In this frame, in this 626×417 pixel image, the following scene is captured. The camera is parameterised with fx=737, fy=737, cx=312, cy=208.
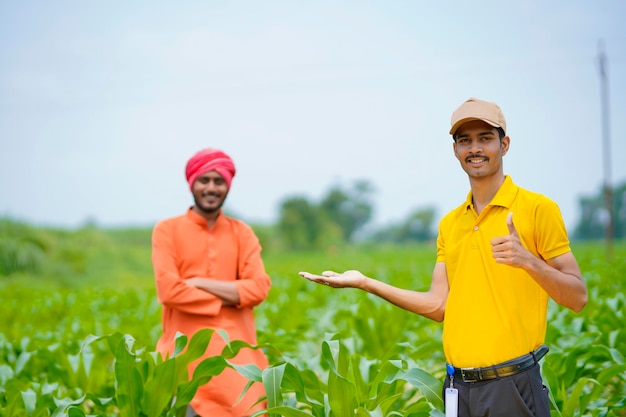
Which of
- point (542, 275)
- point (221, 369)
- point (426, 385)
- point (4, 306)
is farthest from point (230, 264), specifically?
point (4, 306)

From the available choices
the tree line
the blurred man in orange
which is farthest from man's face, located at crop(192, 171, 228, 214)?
the tree line

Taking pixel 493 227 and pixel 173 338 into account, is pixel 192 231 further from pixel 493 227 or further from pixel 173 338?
pixel 493 227

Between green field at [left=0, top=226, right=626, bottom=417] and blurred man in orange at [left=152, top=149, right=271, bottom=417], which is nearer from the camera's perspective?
green field at [left=0, top=226, right=626, bottom=417]

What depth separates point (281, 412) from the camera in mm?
3201

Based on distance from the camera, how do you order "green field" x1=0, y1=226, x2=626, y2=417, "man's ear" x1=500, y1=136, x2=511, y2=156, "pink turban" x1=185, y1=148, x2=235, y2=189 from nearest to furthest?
"man's ear" x1=500, y1=136, x2=511, y2=156
"green field" x1=0, y1=226, x2=626, y2=417
"pink turban" x1=185, y1=148, x2=235, y2=189

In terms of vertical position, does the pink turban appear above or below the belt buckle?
above

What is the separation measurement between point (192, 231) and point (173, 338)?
1.92ft

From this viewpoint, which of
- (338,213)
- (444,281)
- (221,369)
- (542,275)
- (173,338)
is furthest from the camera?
(338,213)

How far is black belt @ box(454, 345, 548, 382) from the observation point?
7.90ft

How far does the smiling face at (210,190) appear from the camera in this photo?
3939 millimetres

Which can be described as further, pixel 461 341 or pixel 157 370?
pixel 157 370

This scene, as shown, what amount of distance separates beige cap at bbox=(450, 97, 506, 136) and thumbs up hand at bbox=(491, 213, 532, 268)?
392 mm

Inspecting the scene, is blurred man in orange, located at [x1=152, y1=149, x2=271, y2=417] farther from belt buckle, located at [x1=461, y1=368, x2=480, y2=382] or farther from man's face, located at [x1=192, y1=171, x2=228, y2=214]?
belt buckle, located at [x1=461, y1=368, x2=480, y2=382]

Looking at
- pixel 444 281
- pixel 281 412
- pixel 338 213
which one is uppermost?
pixel 338 213
